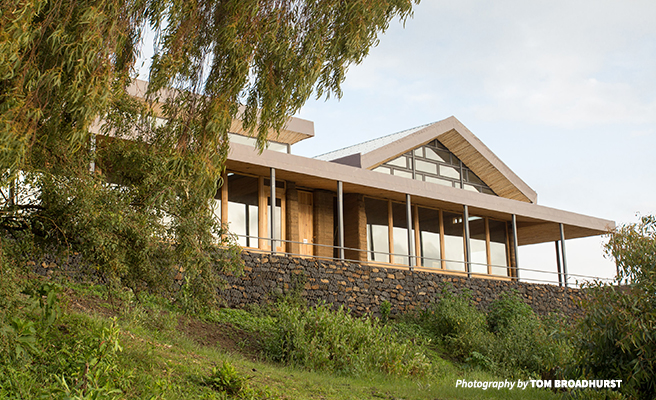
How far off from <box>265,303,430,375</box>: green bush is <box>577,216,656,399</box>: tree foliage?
12.1 feet

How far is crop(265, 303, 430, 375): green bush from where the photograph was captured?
10477mm

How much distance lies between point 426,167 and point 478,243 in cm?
333

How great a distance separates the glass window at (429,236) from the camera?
64.1 ft

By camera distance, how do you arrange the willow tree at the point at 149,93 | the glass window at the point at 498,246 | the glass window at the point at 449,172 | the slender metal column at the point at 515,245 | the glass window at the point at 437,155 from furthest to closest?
1. the glass window at the point at 498,246
2. the glass window at the point at 449,172
3. the glass window at the point at 437,155
4. the slender metal column at the point at 515,245
5. the willow tree at the point at 149,93

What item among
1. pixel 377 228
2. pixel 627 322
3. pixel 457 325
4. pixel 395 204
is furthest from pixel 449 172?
pixel 627 322

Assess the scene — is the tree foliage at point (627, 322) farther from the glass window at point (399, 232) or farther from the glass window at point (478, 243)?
the glass window at point (478, 243)

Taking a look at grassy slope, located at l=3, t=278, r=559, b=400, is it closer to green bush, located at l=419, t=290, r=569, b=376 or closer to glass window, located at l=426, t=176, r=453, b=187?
green bush, located at l=419, t=290, r=569, b=376

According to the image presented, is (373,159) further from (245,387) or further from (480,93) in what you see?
(245,387)

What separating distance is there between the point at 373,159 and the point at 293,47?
11338mm

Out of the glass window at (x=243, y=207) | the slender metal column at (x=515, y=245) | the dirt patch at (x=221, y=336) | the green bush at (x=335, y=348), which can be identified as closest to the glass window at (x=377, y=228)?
the glass window at (x=243, y=207)

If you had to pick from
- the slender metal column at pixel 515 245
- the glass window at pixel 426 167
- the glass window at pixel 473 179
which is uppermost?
the glass window at pixel 426 167

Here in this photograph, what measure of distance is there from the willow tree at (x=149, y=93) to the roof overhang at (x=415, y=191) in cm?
693

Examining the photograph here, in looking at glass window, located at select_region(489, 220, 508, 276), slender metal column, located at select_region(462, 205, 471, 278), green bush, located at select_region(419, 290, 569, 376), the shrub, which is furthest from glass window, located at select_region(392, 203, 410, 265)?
the shrub

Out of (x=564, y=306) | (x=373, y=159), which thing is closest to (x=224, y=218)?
(x=373, y=159)
